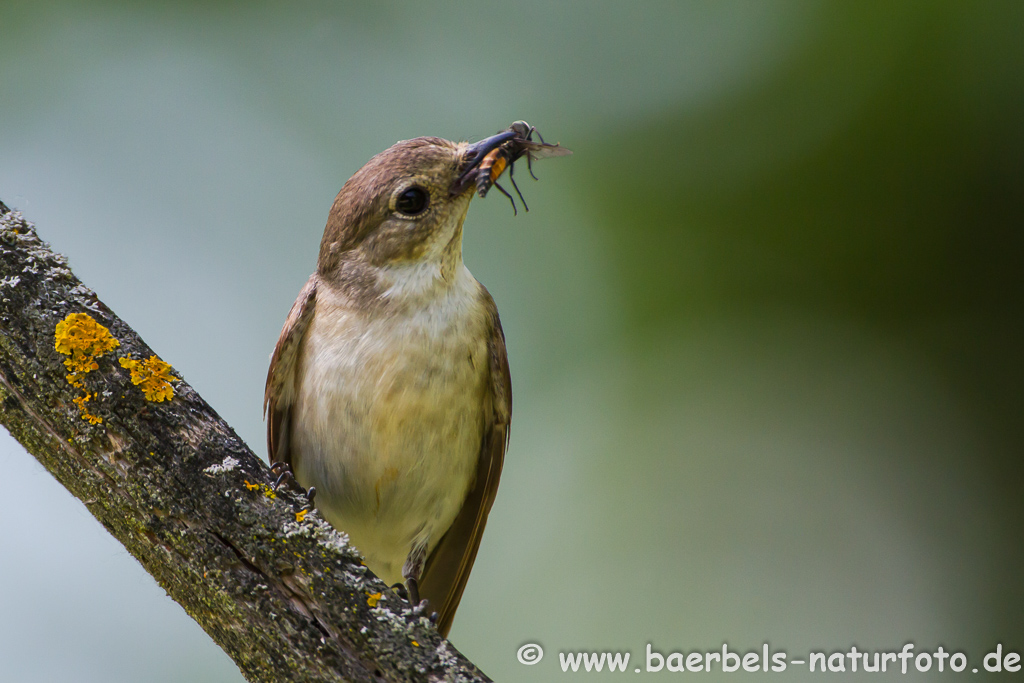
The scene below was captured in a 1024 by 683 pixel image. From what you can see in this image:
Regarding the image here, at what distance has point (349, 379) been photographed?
395 centimetres

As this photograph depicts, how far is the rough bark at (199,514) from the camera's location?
2424 millimetres

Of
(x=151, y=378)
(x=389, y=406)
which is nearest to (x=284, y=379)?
(x=389, y=406)

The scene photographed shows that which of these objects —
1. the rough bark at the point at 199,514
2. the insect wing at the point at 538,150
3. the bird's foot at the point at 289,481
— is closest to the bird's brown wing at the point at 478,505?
the insect wing at the point at 538,150

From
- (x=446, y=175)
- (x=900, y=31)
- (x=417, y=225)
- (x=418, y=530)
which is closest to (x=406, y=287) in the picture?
(x=417, y=225)

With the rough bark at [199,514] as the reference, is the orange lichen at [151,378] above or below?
above

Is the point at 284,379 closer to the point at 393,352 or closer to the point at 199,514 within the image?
the point at 393,352

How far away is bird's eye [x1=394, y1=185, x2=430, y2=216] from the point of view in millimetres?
3992

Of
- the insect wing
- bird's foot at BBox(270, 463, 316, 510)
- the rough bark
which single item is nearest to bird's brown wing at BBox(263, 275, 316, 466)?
bird's foot at BBox(270, 463, 316, 510)

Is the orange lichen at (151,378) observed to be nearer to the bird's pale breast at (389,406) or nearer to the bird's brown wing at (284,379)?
the bird's pale breast at (389,406)

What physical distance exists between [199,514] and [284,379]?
5.91 feet

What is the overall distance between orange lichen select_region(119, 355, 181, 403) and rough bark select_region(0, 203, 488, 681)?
0.08 ft

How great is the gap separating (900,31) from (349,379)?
661 centimetres

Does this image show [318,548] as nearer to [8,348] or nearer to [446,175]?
[8,348]

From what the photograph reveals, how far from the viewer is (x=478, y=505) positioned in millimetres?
4684
